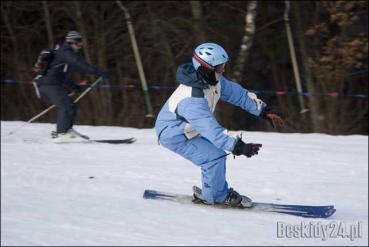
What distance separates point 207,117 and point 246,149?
1.40 ft

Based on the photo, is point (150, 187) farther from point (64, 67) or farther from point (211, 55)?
point (211, 55)

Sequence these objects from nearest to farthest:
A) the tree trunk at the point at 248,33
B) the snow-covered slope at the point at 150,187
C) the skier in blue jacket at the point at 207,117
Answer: the skier in blue jacket at the point at 207,117 → the snow-covered slope at the point at 150,187 → the tree trunk at the point at 248,33

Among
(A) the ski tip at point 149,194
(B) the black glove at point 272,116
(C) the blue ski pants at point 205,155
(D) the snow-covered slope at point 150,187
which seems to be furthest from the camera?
(A) the ski tip at point 149,194

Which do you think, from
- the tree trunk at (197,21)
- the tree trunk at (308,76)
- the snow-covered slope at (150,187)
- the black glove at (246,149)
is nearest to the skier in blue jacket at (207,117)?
the black glove at (246,149)

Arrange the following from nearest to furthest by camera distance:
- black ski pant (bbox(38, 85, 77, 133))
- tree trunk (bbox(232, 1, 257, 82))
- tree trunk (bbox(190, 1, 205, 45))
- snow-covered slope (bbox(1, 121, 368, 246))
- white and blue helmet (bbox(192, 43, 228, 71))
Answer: white and blue helmet (bbox(192, 43, 228, 71)) → snow-covered slope (bbox(1, 121, 368, 246)) → black ski pant (bbox(38, 85, 77, 133)) → tree trunk (bbox(232, 1, 257, 82)) → tree trunk (bbox(190, 1, 205, 45))

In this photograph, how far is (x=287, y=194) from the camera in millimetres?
7988

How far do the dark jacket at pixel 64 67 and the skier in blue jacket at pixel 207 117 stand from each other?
13.8 feet

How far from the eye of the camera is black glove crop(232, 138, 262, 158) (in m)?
4.85

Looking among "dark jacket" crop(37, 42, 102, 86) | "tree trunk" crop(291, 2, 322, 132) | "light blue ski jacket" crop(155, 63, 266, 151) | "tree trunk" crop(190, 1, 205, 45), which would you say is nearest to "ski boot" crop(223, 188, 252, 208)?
"light blue ski jacket" crop(155, 63, 266, 151)

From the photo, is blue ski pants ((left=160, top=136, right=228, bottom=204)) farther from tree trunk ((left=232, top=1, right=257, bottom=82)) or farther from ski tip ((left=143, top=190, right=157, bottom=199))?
tree trunk ((left=232, top=1, right=257, bottom=82))

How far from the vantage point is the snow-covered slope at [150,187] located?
A: 19.7 feet

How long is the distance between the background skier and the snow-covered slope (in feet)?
1.19

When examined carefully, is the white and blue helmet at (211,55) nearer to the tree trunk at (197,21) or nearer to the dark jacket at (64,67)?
the dark jacket at (64,67)

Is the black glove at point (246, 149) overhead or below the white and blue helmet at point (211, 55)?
below
